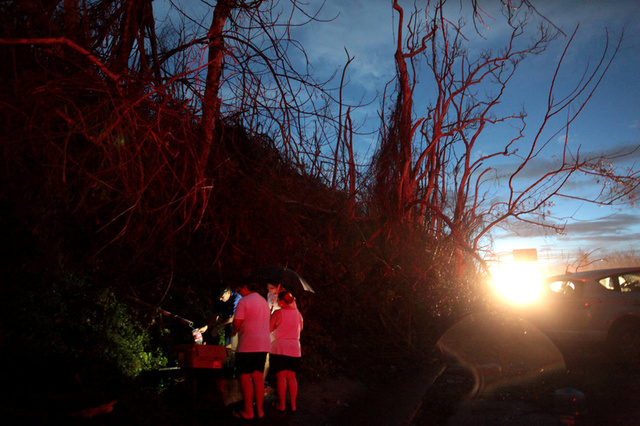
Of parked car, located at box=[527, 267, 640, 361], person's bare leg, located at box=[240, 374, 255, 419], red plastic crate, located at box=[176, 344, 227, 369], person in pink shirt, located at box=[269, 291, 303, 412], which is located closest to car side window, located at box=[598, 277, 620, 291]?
parked car, located at box=[527, 267, 640, 361]

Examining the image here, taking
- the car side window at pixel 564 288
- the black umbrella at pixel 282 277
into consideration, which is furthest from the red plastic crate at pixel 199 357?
the car side window at pixel 564 288

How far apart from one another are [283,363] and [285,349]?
6.9 inches

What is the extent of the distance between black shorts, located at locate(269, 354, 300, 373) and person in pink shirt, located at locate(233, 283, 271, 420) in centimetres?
33

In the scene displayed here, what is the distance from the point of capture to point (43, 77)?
19.1 ft

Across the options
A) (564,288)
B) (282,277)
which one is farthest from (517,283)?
(282,277)

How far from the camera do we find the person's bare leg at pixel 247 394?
5805 millimetres

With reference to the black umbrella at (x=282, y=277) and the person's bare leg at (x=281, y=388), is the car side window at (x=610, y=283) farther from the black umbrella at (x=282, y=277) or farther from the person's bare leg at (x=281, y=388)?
the person's bare leg at (x=281, y=388)

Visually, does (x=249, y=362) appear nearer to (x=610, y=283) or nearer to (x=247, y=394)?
(x=247, y=394)

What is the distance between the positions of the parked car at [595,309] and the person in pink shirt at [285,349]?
6455 mm

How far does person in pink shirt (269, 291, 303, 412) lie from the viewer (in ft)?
20.8

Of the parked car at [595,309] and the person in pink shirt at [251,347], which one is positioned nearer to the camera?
the person in pink shirt at [251,347]

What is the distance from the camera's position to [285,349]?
21.0 feet

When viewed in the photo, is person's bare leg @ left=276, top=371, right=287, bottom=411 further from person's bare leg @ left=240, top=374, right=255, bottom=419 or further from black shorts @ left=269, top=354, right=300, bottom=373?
person's bare leg @ left=240, top=374, right=255, bottom=419

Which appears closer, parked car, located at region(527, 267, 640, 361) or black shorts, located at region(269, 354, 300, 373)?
black shorts, located at region(269, 354, 300, 373)
